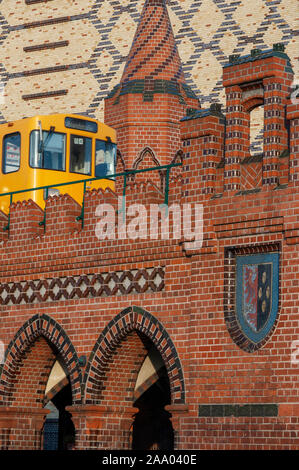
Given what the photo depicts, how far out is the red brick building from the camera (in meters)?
15.8

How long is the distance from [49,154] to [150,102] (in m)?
3.33

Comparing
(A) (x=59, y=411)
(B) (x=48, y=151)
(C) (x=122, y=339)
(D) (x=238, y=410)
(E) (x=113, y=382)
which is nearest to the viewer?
(D) (x=238, y=410)

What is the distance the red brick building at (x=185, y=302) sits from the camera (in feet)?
51.7

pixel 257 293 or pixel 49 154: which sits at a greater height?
pixel 49 154

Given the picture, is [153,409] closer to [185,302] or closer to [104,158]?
[185,302]

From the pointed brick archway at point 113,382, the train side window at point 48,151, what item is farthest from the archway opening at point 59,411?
the train side window at point 48,151

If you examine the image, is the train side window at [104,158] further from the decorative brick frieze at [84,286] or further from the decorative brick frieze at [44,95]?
the decorative brick frieze at [44,95]

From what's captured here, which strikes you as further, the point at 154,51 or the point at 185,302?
the point at 154,51

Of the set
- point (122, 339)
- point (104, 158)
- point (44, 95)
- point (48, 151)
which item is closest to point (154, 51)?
point (104, 158)

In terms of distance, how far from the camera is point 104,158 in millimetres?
24312

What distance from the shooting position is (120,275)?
18234 mm

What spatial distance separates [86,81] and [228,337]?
574 inches

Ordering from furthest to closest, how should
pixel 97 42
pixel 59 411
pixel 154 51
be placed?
pixel 97 42 → pixel 154 51 → pixel 59 411

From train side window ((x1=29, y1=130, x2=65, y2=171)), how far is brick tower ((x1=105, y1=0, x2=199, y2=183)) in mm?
2335
